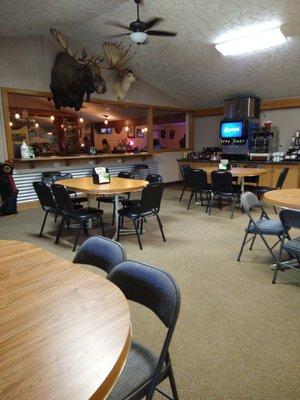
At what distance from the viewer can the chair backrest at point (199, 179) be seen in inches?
226

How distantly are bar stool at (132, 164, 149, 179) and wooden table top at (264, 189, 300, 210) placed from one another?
5288 millimetres

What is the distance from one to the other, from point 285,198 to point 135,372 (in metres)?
2.38

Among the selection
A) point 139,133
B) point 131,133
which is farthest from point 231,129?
point 131,133

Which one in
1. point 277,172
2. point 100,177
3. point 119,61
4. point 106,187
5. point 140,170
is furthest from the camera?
point 140,170

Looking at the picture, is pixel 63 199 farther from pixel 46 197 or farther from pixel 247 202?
pixel 247 202

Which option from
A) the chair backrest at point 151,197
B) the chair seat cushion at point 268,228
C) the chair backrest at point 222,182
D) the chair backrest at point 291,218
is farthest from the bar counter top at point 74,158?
the chair backrest at point 291,218

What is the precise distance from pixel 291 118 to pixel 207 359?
6.91 m

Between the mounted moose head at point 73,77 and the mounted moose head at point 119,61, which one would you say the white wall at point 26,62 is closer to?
the mounted moose head at point 73,77

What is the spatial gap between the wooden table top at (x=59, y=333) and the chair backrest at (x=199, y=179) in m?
4.64

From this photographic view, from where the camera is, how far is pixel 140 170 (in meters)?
8.49

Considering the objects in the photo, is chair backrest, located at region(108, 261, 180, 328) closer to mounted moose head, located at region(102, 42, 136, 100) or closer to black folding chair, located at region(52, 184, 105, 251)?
black folding chair, located at region(52, 184, 105, 251)

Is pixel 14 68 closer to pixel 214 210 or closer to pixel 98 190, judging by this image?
pixel 98 190

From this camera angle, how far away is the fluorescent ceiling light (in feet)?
15.9

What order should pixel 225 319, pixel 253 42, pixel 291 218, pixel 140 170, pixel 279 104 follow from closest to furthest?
pixel 225 319
pixel 291 218
pixel 253 42
pixel 279 104
pixel 140 170
